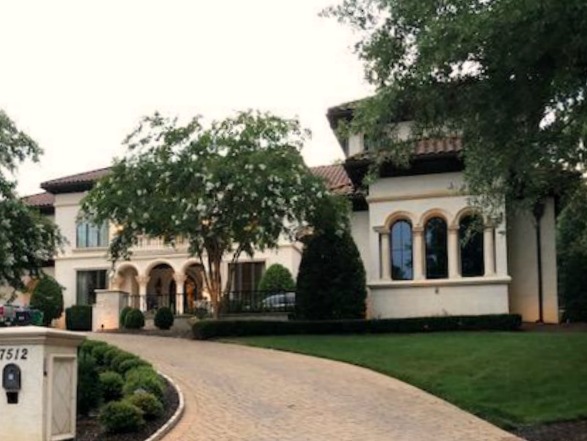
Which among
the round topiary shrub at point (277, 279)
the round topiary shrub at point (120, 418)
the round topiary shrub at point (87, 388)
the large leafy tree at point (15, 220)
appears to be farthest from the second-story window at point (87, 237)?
the round topiary shrub at point (120, 418)

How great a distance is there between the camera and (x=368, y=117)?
14266mm

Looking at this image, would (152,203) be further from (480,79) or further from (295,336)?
(480,79)

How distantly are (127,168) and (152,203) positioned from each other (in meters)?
1.79

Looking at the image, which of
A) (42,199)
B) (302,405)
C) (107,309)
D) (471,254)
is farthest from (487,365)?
(42,199)

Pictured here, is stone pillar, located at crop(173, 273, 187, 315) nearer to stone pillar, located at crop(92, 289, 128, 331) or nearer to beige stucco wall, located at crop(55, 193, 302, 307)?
beige stucco wall, located at crop(55, 193, 302, 307)

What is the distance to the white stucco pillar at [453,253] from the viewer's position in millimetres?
28734

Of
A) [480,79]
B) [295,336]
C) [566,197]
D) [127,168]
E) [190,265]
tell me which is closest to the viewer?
[480,79]

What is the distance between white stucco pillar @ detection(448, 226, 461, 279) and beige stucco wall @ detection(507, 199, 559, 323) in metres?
1.91

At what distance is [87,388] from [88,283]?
32.2 meters

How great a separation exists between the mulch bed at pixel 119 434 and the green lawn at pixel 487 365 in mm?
5048

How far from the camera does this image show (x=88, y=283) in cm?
4588

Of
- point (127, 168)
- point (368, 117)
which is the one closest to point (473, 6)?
point (368, 117)

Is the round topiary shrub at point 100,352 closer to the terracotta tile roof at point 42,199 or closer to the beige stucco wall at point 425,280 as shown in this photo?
the beige stucco wall at point 425,280

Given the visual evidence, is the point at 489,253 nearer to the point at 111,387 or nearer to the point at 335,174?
the point at 335,174
